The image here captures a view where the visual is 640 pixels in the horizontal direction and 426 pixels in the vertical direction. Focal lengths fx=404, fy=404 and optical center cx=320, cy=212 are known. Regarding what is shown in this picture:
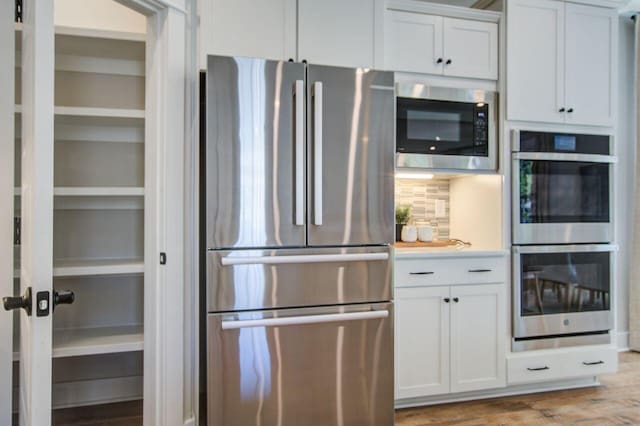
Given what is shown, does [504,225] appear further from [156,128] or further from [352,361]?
[156,128]

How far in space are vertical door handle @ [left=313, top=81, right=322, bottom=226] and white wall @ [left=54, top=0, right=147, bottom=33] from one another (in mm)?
1208

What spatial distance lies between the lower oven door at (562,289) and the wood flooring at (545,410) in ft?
1.33

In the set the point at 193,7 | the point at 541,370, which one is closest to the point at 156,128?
the point at 193,7

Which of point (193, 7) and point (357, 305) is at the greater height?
point (193, 7)

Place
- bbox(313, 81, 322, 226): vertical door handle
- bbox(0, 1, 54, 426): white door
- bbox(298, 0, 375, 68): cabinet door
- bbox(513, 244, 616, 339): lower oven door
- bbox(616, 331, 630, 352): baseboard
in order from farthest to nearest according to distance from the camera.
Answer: bbox(616, 331, 630, 352): baseboard, bbox(513, 244, 616, 339): lower oven door, bbox(298, 0, 375, 68): cabinet door, bbox(313, 81, 322, 226): vertical door handle, bbox(0, 1, 54, 426): white door

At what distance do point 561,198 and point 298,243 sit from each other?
184 cm

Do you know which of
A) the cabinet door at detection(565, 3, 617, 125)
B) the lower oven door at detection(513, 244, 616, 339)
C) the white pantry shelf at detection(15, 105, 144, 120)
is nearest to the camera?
the white pantry shelf at detection(15, 105, 144, 120)

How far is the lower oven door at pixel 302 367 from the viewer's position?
5.99 feet

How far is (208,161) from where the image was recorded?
71.7 inches

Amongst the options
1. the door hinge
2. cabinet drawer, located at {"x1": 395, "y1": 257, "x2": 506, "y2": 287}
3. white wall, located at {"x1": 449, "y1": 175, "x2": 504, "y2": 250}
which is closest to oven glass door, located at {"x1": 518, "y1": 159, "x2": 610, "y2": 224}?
white wall, located at {"x1": 449, "y1": 175, "x2": 504, "y2": 250}

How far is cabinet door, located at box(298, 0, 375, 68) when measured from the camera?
87.7 inches

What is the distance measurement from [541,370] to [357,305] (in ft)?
4.77

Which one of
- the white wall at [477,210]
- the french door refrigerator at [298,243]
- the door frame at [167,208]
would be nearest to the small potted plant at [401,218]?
the white wall at [477,210]

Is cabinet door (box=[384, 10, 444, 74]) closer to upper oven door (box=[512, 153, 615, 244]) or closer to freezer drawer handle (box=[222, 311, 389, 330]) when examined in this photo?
upper oven door (box=[512, 153, 615, 244])
